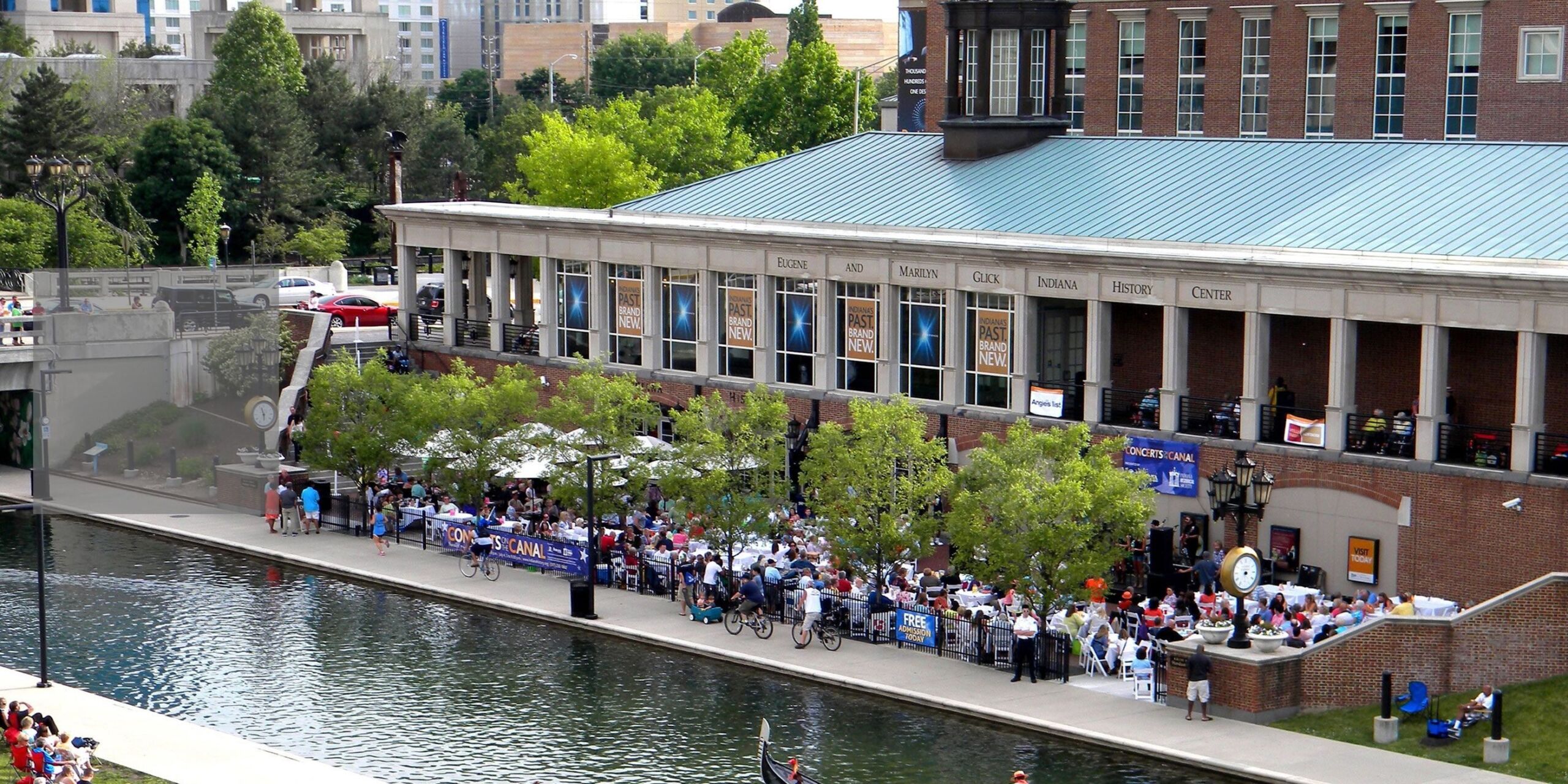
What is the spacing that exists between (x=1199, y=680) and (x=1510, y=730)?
512 centimetres

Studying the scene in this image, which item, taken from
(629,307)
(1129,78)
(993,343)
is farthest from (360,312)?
(993,343)

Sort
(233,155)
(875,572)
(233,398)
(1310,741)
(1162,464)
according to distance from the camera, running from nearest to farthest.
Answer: (1310,741)
(875,572)
(1162,464)
(233,398)
(233,155)

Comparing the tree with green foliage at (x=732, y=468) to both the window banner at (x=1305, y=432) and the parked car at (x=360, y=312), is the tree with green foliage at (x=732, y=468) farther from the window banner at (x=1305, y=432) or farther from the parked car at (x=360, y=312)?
the parked car at (x=360, y=312)

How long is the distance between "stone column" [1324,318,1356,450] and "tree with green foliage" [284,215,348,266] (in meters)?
72.8

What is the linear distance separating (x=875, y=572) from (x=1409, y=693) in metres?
11.9

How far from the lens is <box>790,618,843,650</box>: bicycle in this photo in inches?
1656

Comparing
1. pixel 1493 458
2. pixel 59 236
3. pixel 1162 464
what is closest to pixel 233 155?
pixel 59 236

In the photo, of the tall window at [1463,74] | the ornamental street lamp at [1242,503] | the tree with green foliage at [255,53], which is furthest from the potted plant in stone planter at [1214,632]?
the tree with green foliage at [255,53]

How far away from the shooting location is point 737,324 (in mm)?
57719

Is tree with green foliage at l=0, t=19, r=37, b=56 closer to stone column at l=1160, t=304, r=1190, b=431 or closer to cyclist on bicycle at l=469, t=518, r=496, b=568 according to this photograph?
cyclist on bicycle at l=469, t=518, r=496, b=568

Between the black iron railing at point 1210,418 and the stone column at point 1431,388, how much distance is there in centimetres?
452

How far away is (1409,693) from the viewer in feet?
117

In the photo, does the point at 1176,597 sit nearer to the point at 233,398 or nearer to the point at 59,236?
the point at 233,398

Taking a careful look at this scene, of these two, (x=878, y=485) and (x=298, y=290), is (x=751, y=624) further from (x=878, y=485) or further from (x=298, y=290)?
(x=298, y=290)
